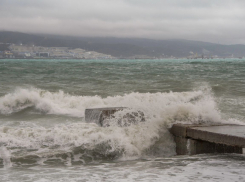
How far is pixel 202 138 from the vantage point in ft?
18.7

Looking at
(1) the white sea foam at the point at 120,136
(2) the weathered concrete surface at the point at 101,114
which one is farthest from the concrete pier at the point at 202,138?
(2) the weathered concrete surface at the point at 101,114

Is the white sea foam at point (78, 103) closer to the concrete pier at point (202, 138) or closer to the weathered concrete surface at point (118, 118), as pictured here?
the weathered concrete surface at point (118, 118)

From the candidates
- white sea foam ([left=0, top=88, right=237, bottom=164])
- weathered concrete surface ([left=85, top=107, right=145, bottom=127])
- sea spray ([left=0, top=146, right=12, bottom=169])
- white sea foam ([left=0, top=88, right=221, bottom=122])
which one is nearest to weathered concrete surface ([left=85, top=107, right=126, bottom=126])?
weathered concrete surface ([left=85, top=107, right=145, bottom=127])

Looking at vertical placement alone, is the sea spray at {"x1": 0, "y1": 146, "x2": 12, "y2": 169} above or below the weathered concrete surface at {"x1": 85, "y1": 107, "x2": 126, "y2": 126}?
below

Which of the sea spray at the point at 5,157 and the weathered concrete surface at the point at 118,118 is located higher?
the weathered concrete surface at the point at 118,118

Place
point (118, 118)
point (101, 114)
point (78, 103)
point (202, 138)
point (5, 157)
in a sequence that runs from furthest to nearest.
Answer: point (78, 103) < point (101, 114) < point (118, 118) < point (5, 157) < point (202, 138)

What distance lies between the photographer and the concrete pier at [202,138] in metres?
5.59

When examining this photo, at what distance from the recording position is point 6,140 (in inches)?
261

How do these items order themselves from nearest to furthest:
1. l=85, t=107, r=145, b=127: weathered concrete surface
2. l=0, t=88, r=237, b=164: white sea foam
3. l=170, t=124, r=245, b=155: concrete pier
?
1. l=170, t=124, r=245, b=155: concrete pier
2. l=0, t=88, r=237, b=164: white sea foam
3. l=85, t=107, r=145, b=127: weathered concrete surface

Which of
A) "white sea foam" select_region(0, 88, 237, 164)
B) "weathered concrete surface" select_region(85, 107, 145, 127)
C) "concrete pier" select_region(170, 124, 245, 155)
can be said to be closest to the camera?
"concrete pier" select_region(170, 124, 245, 155)

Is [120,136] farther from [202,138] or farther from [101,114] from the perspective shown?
[202,138]

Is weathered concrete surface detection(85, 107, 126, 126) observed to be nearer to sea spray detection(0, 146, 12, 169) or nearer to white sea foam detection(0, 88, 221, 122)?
white sea foam detection(0, 88, 221, 122)

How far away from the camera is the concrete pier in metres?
5.59

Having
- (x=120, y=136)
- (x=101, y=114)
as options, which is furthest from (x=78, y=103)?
(x=120, y=136)
